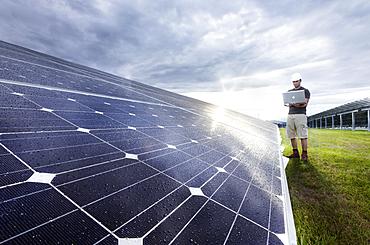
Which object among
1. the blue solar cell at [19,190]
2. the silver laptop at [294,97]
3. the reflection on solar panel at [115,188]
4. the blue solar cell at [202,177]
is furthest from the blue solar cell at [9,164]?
the silver laptop at [294,97]

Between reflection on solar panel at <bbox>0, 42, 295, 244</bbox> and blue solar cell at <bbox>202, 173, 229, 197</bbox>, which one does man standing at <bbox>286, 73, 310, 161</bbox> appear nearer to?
reflection on solar panel at <bbox>0, 42, 295, 244</bbox>

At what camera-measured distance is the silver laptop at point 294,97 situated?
7527mm

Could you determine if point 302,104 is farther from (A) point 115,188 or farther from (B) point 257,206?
(A) point 115,188

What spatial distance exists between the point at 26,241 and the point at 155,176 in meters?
1.37

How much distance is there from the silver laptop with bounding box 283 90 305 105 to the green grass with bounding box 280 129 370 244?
218 cm

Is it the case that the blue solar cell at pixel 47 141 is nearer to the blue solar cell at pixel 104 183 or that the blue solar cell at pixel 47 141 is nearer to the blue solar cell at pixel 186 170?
the blue solar cell at pixel 104 183

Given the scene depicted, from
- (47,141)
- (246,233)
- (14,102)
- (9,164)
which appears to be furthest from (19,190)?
(14,102)

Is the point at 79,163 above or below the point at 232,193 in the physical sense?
above

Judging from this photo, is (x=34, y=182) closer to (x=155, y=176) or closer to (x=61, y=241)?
(x=61, y=241)

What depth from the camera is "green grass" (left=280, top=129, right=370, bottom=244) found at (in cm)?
339

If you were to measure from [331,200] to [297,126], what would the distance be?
3.69 m

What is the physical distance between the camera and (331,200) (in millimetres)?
4625

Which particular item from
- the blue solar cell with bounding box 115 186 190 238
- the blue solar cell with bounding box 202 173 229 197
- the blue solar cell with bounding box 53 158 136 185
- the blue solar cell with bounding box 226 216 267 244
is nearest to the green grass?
the blue solar cell with bounding box 226 216 267 244

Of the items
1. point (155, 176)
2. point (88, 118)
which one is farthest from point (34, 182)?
point (88, 118)
